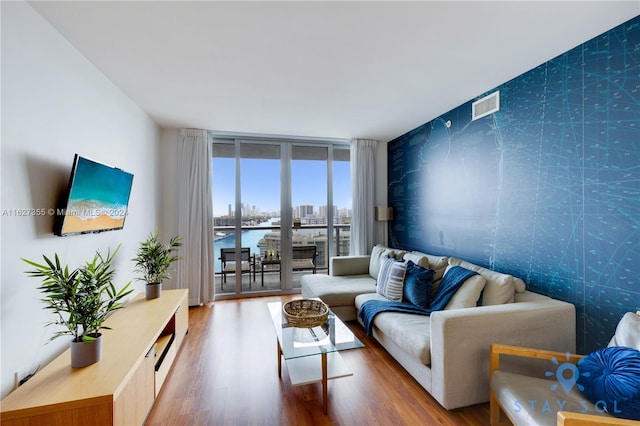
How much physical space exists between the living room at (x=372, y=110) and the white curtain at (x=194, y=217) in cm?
70

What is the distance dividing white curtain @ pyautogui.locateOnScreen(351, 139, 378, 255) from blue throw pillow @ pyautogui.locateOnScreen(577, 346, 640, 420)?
3.22m

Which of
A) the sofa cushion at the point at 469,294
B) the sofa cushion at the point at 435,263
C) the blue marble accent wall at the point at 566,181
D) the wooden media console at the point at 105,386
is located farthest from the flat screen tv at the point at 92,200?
the blue marble accent wall at the point at 566,181

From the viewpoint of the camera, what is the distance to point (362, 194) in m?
4.59

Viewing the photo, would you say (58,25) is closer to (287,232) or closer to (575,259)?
(287,232)

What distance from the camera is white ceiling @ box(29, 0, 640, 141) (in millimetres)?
1603

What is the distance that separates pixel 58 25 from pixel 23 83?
1.76ft

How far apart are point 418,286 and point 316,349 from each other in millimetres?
1339

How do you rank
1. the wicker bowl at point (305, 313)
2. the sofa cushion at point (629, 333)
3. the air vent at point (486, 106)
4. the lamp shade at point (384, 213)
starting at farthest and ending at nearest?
the lamp shade at point (384, 213), the air vent at point (486, 106), the wicker bowl at point (305, 313), the sofa cushion at point (629, 333)

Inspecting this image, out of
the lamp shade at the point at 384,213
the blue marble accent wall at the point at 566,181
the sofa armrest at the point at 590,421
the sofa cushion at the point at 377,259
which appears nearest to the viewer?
the sofa armrest at the point at 590,421

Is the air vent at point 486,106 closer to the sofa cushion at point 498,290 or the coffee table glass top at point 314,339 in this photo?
the sofa cushion at point 498,290

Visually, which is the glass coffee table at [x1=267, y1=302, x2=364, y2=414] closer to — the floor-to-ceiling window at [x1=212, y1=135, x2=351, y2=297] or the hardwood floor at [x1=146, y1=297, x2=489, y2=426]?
the hardwood floor at [x1=146, y1=297, x2=489, y2=426]

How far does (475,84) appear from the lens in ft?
8.50

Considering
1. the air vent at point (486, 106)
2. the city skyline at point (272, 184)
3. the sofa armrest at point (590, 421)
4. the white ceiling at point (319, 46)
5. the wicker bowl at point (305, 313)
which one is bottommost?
the sofa armrest at point (590, 421)

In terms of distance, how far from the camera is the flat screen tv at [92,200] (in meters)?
1.75
